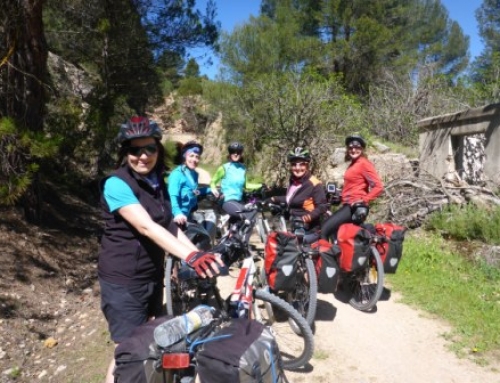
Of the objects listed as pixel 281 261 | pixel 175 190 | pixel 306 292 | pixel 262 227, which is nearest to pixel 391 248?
pixel 306 292

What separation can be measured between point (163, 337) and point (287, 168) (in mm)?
10186

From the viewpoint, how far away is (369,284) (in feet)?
15.8

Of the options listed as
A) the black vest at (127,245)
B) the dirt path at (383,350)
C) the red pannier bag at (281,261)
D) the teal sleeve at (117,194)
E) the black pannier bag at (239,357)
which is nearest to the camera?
the black pannier bag at (239,357)

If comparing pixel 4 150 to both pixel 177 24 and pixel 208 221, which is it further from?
pixel 177 24

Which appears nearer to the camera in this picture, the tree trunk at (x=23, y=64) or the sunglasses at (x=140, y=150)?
the sunglasses at (x=140, y=150)

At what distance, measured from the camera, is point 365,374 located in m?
3.50

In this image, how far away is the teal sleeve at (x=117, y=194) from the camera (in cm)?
216

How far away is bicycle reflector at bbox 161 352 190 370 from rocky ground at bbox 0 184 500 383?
190 cm

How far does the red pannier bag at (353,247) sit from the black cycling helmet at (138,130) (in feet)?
9.07

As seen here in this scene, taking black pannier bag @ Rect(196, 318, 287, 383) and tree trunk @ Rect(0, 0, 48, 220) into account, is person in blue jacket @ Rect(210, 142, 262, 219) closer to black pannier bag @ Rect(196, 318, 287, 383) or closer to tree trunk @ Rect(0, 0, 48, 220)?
tree trunk @ Rect(0, 0, 48, 220)

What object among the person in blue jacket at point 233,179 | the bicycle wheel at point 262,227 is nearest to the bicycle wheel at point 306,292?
the bicycle wheel at point 262,227

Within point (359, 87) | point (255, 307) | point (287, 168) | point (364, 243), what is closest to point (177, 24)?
point (287, 168)

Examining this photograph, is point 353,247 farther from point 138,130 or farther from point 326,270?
point 138,130

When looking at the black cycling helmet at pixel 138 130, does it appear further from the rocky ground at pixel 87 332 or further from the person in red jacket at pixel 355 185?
the person in red jacket at pixel 355 185
